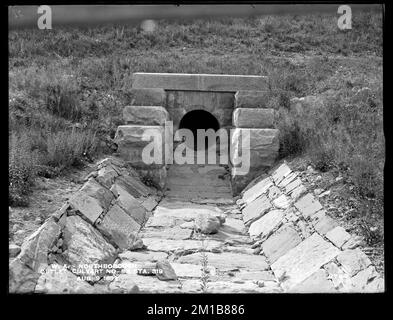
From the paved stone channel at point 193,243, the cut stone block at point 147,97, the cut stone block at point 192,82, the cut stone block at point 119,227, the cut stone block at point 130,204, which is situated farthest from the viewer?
the cut stone block at point 192,82

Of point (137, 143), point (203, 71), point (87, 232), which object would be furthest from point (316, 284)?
point (203, 71)

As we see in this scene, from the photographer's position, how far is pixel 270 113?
29.9 feet

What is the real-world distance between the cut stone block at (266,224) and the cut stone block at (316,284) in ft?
5.64

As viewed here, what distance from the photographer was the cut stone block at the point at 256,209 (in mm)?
7137

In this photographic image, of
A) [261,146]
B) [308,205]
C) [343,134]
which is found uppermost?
[343,134]

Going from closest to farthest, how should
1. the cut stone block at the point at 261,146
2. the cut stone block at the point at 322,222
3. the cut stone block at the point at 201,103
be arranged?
the cut stone block at the point at 322,222 < the cut stone block at the point at 261,146 < the cut stone block at the point at 201,103

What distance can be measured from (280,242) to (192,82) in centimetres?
472

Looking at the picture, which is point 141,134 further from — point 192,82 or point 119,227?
point 119,227

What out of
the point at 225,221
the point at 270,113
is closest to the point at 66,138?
the point at 225,221

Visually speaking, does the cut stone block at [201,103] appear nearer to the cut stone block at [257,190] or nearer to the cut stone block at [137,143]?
the cut stone block at [137,143]

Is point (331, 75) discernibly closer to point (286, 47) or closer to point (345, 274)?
point (286, 47)

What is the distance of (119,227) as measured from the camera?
243 inches

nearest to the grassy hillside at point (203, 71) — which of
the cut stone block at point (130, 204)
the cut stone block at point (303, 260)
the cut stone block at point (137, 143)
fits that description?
the cut stone block at point (137, 143)
